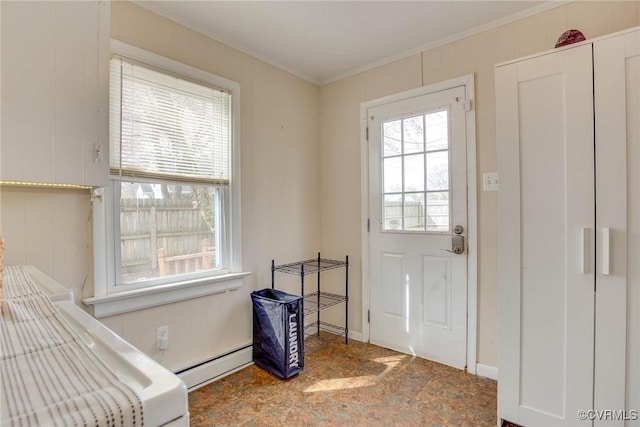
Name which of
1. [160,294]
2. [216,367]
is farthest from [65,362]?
[216,367]

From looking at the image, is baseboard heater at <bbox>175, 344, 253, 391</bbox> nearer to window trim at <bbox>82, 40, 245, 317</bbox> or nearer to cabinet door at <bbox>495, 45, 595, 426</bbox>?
window trim at <bbox>82, 40, 245, 317</bbox>

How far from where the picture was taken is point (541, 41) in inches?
80.4

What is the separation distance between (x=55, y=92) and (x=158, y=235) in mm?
1214

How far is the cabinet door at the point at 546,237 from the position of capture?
1490 mm

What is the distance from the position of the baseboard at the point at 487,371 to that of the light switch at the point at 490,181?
125 centimetres

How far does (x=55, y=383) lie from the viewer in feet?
1.57

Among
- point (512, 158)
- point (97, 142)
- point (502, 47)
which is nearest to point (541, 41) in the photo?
point (502, 47)

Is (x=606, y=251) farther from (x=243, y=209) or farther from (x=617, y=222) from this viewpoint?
(x=243, y=209)

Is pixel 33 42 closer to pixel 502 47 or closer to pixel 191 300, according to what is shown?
pixel 191 300

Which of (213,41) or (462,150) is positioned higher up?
(213,41)

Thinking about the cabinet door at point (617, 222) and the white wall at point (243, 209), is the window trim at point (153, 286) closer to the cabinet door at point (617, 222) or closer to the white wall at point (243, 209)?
the white wall at point (243, 209)

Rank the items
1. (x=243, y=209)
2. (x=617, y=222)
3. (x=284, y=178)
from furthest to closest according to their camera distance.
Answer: (x=284, y=178) < (x=243, y=209) < (x=617, y=222)

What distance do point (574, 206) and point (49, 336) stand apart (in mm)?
1982

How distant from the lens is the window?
246cm
